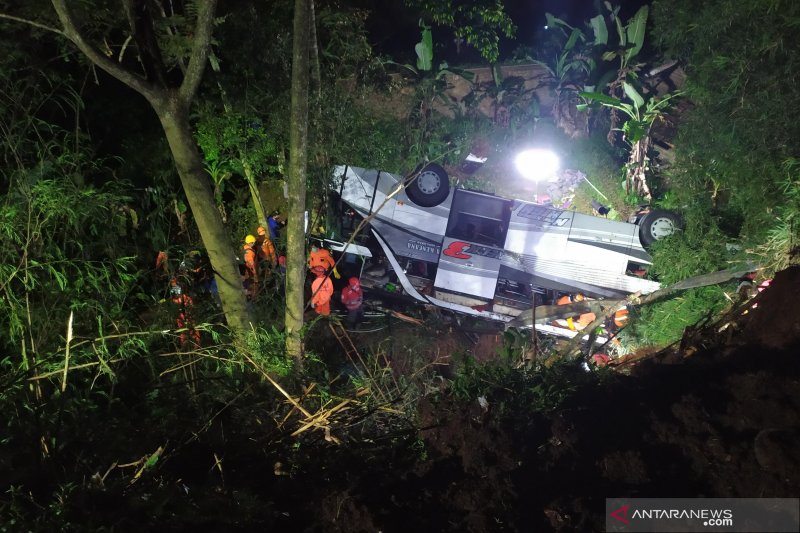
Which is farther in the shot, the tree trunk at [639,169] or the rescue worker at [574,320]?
the tree trunk at [639,169]

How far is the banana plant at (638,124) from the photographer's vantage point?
10133mm

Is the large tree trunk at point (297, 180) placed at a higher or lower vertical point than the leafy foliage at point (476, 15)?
lower

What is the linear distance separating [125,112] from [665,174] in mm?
11003

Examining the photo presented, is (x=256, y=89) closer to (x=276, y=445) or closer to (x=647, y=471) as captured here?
(x=276, y=445)

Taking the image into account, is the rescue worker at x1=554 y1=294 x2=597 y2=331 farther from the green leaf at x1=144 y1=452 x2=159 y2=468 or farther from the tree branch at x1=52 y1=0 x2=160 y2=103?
the green leaf at x1=144 y1=452 x2=159 y2=468

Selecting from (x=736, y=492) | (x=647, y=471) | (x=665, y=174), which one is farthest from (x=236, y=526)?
(x=665, y=174)

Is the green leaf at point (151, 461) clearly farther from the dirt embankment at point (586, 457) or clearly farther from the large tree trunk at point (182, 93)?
the large tree trunk at point (182, 93)

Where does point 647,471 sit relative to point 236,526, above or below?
above

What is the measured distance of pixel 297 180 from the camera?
15.4 ft

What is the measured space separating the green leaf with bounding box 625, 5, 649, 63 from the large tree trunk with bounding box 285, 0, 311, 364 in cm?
890

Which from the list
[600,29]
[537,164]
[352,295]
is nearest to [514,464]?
[352,295]

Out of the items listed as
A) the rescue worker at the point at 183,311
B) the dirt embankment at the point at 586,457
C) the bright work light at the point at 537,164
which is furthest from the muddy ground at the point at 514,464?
the bright work light at the point at 537,164

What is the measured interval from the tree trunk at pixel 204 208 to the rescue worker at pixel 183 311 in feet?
1.17

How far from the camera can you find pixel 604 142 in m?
11.3
